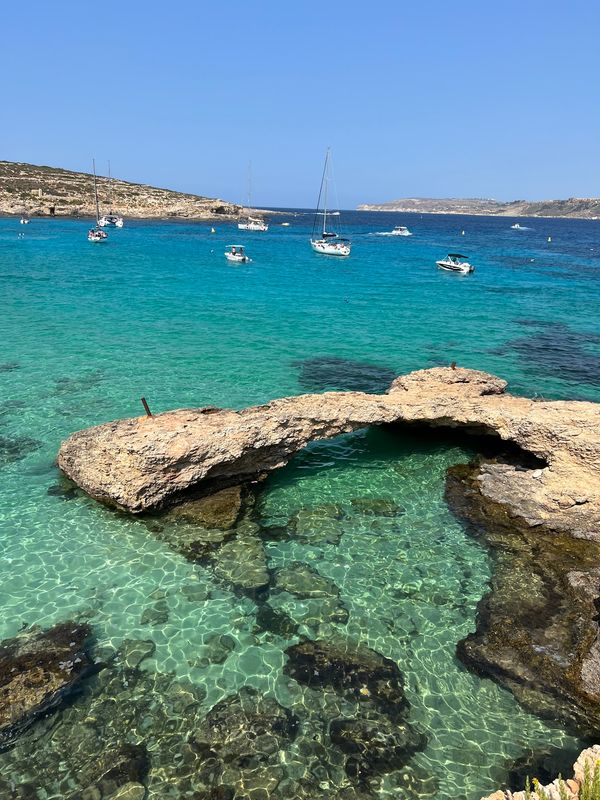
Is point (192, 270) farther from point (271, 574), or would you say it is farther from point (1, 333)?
point (271, 574)

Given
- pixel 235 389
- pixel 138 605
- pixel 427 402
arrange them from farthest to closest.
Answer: pixel 235 389 → pixel 427 402 → pixel 138 605

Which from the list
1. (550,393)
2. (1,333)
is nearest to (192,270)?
(1,333)

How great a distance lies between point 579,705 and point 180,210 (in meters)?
142

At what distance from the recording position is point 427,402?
1464 cm

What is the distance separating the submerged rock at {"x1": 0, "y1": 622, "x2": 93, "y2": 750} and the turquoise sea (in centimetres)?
33

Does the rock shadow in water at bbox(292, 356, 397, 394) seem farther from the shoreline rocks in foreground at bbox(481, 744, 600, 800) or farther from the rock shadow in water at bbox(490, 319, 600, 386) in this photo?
the shoreline rocks in foreground at bbox(481, 744, 600, 800)

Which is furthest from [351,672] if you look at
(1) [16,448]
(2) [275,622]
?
(1) [16,448]

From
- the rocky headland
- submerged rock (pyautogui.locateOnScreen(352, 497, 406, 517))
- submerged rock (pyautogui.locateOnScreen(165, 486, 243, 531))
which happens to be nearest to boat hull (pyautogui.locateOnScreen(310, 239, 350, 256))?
the rocky headland

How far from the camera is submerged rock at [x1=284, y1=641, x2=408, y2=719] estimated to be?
26.4ft

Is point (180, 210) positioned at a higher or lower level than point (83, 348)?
higher

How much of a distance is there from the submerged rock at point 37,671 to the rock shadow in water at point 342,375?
13339 mm

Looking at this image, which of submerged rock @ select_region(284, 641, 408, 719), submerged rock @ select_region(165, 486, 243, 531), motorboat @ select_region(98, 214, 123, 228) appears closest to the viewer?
submerged rock @ select_region(284, 641, 408, 719)

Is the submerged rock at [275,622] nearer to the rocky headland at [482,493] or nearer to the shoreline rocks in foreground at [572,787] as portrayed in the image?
the rocky headland at [482,493]

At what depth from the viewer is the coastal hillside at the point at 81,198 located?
112 metres
